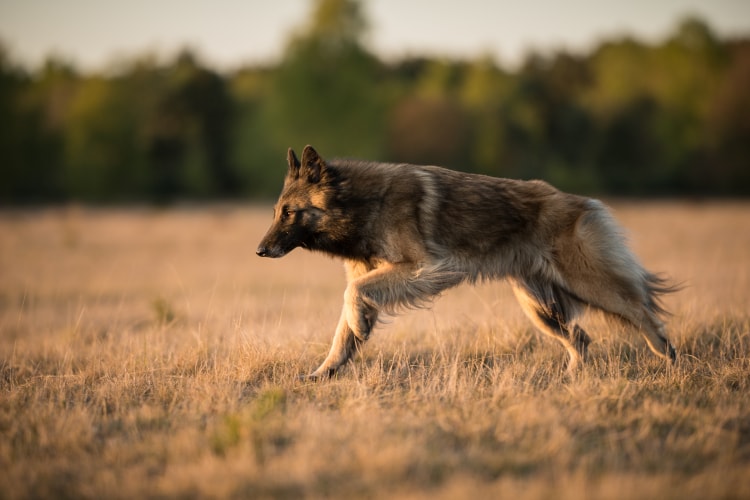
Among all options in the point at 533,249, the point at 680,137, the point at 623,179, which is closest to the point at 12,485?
the point at 533,249

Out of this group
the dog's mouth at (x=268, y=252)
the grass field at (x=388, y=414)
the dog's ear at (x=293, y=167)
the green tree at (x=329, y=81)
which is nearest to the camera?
the grass field at (x=388, y=414)

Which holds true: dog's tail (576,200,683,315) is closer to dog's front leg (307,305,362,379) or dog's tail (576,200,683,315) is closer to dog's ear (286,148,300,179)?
dog's front leg (307,305,362,379)

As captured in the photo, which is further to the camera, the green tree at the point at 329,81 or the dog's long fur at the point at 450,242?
the green tree at the point at 329,81

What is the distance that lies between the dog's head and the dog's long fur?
0.01 m

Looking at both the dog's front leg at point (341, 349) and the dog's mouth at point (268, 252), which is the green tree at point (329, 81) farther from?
the dog's front leg at point (341, 349)

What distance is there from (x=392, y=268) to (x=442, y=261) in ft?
1.56

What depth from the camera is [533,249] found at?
587 centimetres

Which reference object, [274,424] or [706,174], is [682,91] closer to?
[706,174]

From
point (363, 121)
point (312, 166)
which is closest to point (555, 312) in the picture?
point (312, 166)

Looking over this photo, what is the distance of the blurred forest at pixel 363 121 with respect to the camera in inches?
1547

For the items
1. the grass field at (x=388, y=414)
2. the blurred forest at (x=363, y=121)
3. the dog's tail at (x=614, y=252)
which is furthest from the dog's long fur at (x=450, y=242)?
the blurred forest at (x=363, y=121)

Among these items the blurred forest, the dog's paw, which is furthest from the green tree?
the dog's paw

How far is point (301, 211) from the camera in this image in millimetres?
6070

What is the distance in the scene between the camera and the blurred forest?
39.3m
